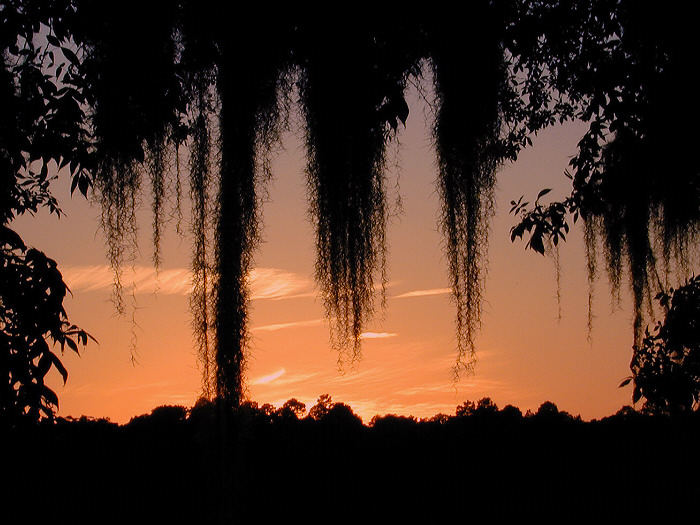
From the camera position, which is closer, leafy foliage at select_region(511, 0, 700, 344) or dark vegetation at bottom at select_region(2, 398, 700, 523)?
leafy foliage at select_region(511, 0, 700, 344)

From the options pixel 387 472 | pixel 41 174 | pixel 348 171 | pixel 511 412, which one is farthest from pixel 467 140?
pixel 511 412

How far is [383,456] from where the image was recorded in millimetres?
6520

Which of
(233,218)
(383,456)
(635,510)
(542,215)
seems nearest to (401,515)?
(383,456)

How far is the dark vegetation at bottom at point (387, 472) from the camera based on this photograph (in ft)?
16.8

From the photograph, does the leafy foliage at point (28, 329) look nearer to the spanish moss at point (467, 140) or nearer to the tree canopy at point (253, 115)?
the tree canopy at point (253, 115)

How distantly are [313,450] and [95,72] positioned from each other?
4.62 metres

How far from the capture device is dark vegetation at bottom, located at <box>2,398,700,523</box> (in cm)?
512

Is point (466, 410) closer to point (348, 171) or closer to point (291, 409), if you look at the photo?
point (291, 409)

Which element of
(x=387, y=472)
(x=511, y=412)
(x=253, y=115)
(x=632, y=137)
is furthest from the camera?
(x=511, y=412)

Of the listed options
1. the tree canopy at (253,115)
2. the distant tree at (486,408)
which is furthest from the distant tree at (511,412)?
the tree canopy at (253,115)

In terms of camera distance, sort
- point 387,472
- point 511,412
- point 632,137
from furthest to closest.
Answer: point 511,412, point 387,472, point 632,137

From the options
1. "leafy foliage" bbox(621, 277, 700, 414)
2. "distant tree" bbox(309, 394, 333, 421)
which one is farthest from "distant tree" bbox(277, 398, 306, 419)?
"leafy foliage" bbox(621, 277, 700, 414)

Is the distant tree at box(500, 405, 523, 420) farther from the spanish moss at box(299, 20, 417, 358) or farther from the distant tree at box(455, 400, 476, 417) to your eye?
the spanish moss at box(299, 20, 417, 358)

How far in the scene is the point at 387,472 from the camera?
20.4 ft
